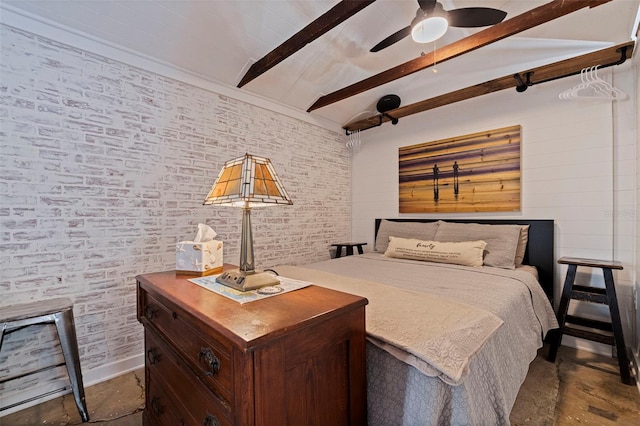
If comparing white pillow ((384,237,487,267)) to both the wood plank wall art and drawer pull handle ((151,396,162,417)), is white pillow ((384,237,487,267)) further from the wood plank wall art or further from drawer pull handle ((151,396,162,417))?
drawer pull handle ((151,396,162,417))

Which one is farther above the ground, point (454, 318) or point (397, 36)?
point (397, 36)

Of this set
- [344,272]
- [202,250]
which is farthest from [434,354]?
[344,272]

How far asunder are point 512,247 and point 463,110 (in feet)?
5.01

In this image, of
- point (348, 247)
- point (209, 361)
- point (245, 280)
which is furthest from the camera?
point (348, 247)

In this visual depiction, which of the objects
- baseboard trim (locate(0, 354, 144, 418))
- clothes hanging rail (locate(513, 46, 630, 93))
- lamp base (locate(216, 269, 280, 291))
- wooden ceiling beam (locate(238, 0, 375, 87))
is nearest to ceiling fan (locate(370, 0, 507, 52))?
wooden ceiling beam (locate(238, 0, 375, 87))

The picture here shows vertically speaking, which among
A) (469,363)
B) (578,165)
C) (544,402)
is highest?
(578,165)

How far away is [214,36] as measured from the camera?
2.19m

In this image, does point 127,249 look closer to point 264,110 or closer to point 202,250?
point 202,250

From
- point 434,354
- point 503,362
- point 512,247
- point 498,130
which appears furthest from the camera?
point 498,130

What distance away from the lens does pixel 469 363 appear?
96 centimetres

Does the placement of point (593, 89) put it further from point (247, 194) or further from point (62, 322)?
point (62, 322)

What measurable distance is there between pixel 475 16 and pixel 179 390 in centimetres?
244

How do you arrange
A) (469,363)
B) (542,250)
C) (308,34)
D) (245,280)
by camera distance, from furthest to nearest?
(542,250), (308,34), (245,280), (469,363)

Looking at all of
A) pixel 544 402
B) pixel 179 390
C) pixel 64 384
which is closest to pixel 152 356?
pixel 179 390
